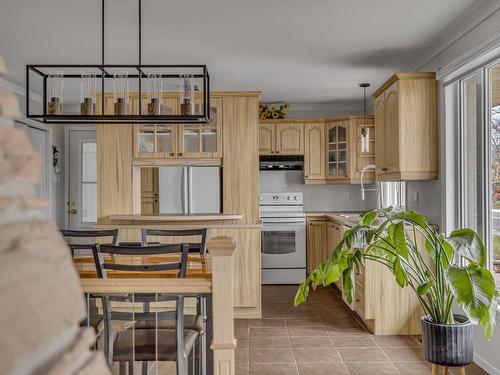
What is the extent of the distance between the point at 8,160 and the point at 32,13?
333cm

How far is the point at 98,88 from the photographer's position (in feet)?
18.2

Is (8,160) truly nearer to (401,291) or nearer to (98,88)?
(401,291)

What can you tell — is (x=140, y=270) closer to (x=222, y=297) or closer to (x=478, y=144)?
(x=222, y=297)

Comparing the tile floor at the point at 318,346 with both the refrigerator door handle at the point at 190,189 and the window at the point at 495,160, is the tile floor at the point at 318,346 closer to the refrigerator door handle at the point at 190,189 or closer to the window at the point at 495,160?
the window at the point at 495,160

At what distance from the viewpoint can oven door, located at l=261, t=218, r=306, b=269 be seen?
20.6 ft

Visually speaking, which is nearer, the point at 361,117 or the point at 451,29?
the point at 451,29

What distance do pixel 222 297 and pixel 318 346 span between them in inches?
92.6

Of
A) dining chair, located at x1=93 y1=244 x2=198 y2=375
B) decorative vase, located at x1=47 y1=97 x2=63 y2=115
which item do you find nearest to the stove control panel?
decorative vase, located at x1=47 y1=97 x2=63 y2=115

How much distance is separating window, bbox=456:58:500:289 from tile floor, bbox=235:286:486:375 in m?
0.96

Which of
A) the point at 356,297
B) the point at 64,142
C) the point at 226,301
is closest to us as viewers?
the point at 226,301

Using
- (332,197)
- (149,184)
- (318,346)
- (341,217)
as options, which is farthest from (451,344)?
(149,184)

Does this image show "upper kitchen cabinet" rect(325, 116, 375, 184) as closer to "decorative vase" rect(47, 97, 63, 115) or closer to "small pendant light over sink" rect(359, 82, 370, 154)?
"small pendant light over sink" rect(359, 82, 370, 154)

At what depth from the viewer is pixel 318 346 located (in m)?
3.81

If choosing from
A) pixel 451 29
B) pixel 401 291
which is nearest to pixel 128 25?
pixel 451 29
